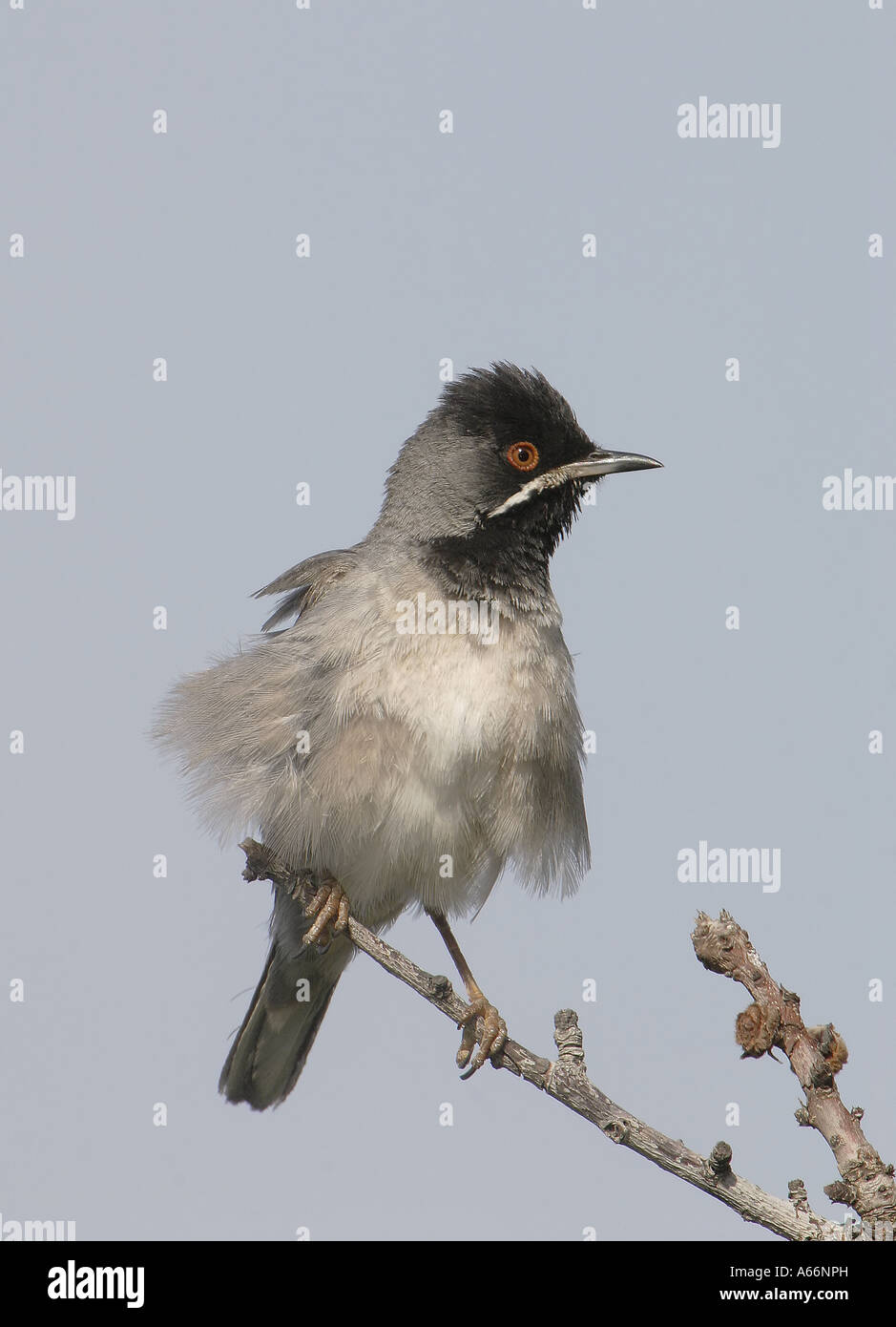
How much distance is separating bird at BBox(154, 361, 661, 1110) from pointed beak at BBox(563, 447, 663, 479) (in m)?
0.01

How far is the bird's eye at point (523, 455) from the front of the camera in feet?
25.6

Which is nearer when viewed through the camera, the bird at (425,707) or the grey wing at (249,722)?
the bird at (425,707)

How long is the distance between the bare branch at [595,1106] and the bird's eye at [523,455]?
263 cm

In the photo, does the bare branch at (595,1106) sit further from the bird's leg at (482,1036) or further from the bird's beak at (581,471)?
the bird's beak at (581,471)

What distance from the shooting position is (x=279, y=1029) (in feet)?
27.7

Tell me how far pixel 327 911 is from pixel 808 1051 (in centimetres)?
342

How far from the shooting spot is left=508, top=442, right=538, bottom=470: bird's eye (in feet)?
25.6

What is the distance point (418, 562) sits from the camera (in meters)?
7.39

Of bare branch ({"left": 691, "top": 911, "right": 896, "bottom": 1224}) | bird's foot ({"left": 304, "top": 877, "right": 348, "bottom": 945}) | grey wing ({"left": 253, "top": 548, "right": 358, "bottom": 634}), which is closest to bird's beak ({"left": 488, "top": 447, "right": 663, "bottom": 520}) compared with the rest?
grey wing ({"left": 253, "top": 548, "right": 358, "bottom": 634})

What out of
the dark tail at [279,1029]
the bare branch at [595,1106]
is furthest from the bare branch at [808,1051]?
the dark tail at [279,1029]

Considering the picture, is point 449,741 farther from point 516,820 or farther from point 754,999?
point 754,999

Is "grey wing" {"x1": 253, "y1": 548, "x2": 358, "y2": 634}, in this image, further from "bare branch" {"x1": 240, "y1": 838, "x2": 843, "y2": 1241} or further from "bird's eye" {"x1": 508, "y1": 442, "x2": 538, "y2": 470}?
"bare branch" {"x1": 240, "y1": 838, "x2": 843, "y2": 1241}

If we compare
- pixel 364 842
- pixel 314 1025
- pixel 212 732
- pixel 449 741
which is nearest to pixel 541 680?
pixel 449 741

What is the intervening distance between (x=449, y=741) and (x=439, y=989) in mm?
1392
